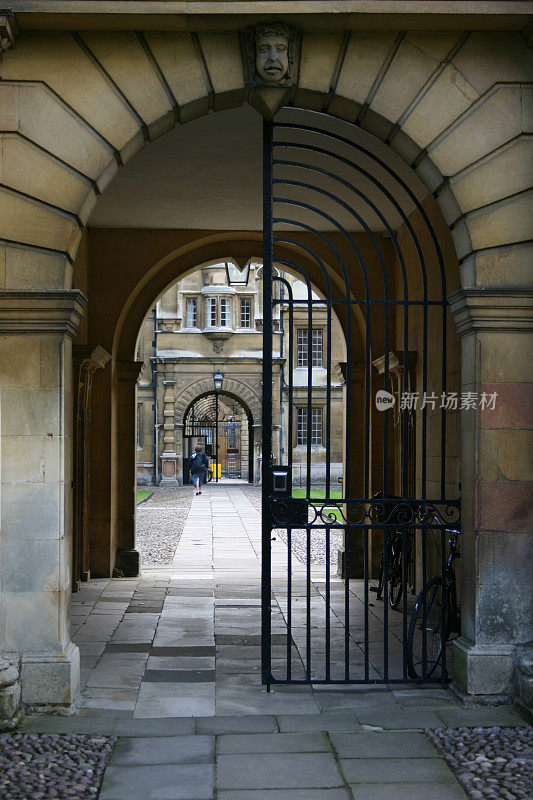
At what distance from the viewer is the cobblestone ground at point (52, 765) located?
403cm

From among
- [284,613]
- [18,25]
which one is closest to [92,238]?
[284,613]

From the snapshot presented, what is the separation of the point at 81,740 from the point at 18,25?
3.93 metres

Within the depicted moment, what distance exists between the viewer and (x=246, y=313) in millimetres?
36250

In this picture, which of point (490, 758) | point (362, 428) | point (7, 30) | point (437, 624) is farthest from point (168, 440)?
point (490, 758)

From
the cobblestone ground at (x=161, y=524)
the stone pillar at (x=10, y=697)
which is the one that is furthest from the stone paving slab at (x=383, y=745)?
the cobblestone ground at (x=161, y=524)

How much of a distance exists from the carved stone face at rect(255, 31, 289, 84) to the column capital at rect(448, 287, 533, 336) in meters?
1.70

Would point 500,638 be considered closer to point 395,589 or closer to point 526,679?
point 526,679

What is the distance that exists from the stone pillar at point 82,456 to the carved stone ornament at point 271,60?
481cm

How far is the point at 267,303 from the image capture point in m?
5.83

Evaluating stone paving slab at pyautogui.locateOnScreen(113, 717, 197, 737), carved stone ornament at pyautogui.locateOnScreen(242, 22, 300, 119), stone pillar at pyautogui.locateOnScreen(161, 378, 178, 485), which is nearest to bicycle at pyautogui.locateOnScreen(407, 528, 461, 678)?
stone paving slab at pyautogui.locateOnScreen(113, 717, 197, 737)

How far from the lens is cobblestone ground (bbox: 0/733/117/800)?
403 cm

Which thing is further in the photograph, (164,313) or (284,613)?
(164,313)

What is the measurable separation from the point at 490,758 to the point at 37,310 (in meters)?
3.44

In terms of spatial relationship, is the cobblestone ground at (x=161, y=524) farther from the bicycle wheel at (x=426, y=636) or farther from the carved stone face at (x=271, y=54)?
the carved stone face at (x=271, y=54)
